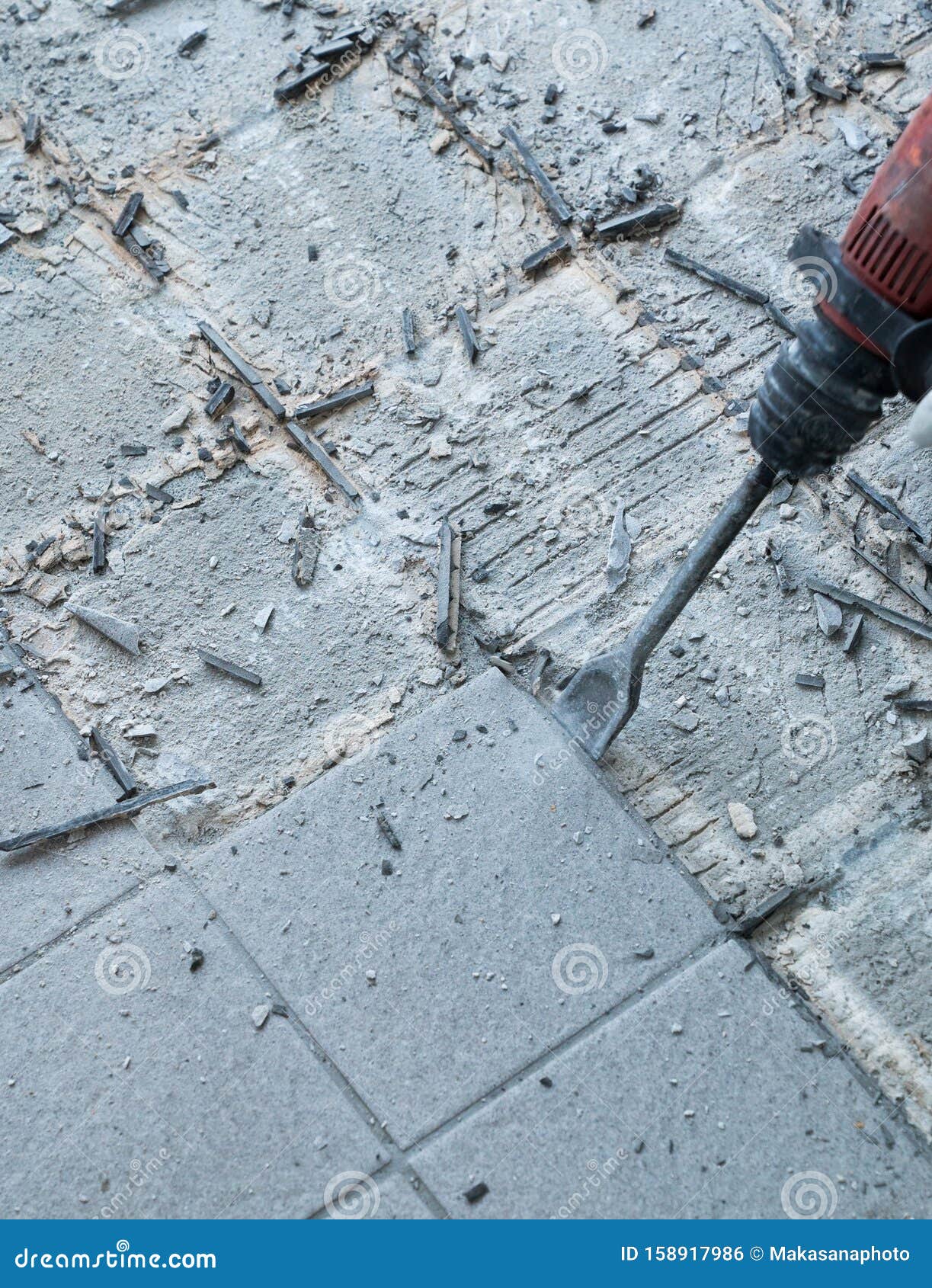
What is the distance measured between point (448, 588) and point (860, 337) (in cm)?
147

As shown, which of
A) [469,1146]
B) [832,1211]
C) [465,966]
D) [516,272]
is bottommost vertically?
[832,1211]

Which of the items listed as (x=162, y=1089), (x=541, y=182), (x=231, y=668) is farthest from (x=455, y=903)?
(x=541, y=182)

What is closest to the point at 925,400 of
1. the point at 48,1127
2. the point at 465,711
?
the point at 465,711

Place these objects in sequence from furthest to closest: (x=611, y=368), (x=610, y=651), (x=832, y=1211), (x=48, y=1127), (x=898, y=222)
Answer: (x=611, y=368) < (x=610, y=651) < (x=48, y=1127) < (x=832, y=1211) < (x=898, y=222)

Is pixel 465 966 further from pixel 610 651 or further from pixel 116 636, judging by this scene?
pixel 116 636

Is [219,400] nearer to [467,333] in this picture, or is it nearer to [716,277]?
[467,333]

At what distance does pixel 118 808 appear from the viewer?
3.38 metres

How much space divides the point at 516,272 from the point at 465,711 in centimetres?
175

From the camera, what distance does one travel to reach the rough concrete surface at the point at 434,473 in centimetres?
321

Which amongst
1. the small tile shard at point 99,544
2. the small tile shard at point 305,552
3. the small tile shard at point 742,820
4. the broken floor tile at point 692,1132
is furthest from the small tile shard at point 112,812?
the small tile shard at point 742,820

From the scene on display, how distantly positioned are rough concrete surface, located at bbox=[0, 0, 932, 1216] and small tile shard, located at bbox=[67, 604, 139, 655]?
5 cm

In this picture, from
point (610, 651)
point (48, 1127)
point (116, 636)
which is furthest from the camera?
point (116, 636)

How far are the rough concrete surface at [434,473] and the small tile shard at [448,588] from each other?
4 cm

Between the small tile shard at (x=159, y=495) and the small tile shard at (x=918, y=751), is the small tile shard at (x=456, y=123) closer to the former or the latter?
the small tile shard at (x=159, y=495)
